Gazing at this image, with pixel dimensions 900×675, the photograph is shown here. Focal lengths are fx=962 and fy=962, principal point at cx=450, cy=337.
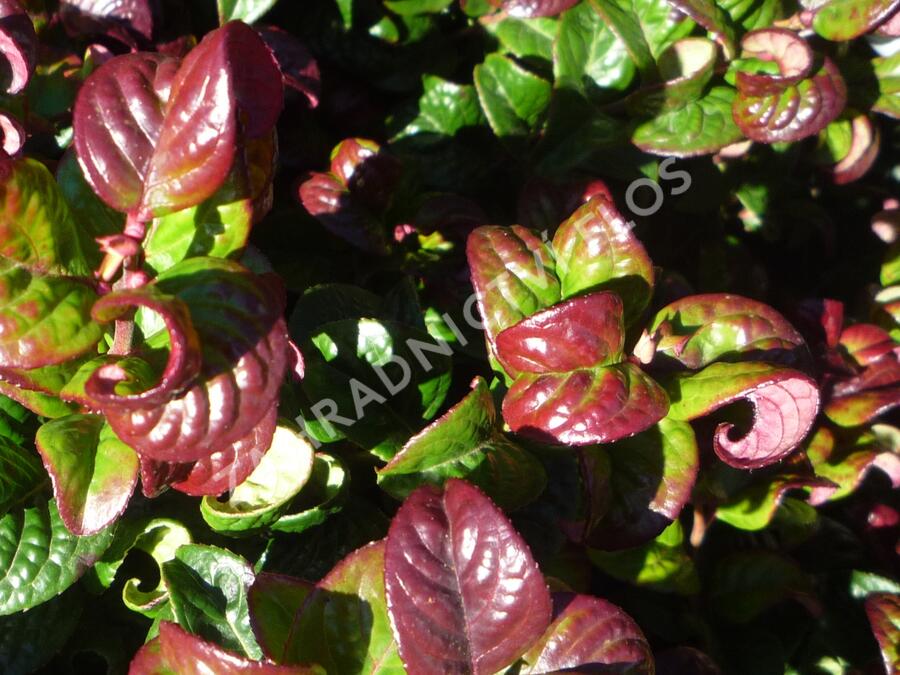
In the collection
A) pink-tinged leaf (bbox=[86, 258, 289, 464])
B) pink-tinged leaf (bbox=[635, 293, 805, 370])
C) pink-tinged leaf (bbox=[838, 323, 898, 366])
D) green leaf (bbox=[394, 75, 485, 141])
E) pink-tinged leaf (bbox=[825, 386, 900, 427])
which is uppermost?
pink-tinged leaf (bbox=[86, 258, 289, 464])

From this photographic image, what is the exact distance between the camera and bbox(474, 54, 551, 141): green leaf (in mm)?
1276

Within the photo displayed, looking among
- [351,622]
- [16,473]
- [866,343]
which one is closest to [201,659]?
[351,622]

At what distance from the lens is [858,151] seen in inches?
56.4

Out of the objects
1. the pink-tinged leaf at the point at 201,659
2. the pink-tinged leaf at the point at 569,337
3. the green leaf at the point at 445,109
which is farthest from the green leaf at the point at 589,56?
the pink-tinged leaf at the point at 201,659

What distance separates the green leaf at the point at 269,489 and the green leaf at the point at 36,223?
26 centimetres

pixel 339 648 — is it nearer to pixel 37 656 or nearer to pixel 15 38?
pixel 37 656

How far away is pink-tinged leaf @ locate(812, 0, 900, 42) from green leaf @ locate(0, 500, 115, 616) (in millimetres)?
1056

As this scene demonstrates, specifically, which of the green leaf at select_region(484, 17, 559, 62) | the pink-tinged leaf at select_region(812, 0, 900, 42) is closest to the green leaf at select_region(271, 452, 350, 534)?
the green leaf at select_region(484, 17, 559, 62)

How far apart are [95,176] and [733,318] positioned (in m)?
0.63

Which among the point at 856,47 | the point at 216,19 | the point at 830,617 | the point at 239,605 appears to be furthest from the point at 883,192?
the point at 239,605

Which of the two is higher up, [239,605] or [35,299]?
[35,299]

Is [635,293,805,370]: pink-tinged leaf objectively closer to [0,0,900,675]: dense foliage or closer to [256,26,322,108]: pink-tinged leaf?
[0,0,900,675]: dense foliage

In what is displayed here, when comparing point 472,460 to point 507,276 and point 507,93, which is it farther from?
point 507,93

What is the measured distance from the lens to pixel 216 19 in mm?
1283
